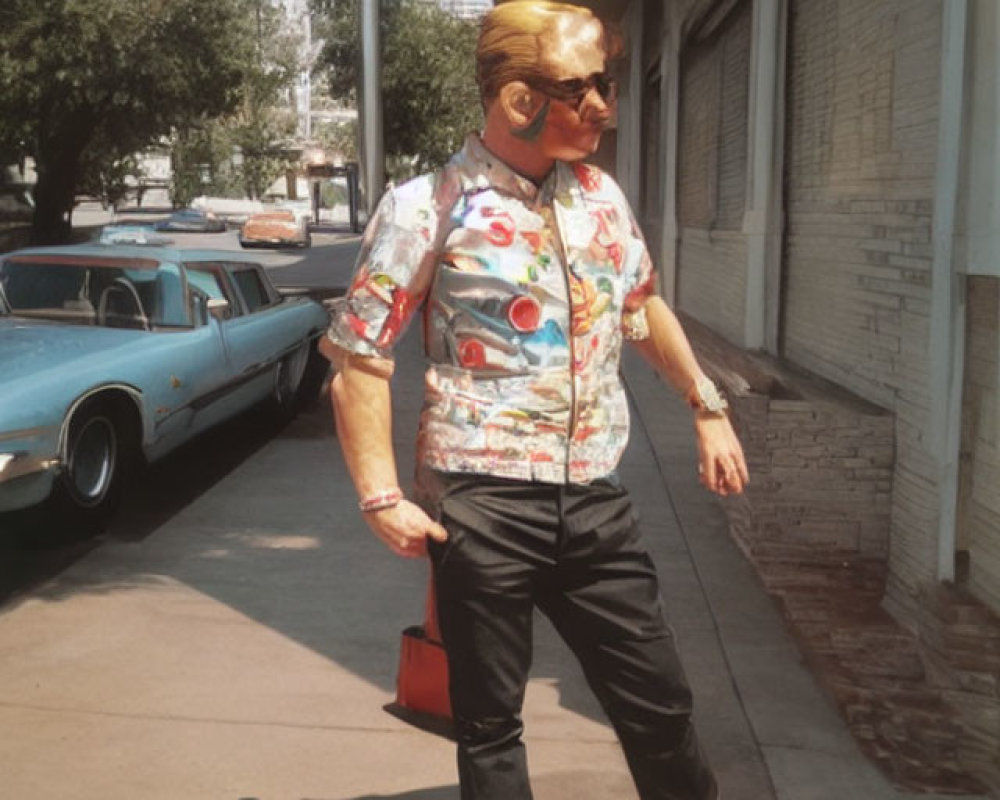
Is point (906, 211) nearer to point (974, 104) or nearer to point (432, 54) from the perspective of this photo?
point (974, 104)

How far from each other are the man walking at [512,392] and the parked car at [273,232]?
154 ft

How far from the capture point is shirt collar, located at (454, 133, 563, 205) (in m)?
2.46

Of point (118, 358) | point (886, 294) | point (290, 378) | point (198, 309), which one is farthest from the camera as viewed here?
point (290, 378)

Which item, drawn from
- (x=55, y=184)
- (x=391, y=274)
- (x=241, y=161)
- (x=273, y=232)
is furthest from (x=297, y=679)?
(x=241, y=161)

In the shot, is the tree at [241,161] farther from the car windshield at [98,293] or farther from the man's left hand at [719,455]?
the man's left hand at [719,455]

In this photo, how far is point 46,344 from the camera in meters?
6.48

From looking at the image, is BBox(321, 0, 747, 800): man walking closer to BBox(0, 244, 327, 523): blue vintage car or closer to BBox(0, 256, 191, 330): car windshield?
BBox(0, 244, 327, 523): blue vintage car

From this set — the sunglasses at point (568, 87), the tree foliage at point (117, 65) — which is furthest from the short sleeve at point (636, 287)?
the tree foliage at point (117, 65)

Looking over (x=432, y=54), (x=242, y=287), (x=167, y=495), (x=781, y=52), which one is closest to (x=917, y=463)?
(x=781, y=52)

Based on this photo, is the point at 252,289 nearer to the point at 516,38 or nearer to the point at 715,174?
the point at 715,174

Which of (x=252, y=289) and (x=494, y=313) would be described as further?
(x=252, y=289)

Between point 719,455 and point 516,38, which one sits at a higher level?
point 516,38

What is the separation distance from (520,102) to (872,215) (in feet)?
10.1

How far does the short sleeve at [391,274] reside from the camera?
2412mm
